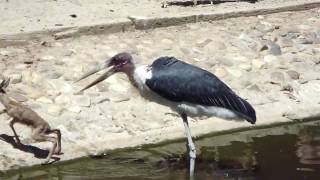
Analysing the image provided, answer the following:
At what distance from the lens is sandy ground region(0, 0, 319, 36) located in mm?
9625

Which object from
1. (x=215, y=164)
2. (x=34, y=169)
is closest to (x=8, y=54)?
(x=34, y=169)

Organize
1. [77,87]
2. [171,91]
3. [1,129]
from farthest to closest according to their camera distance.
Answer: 1. [77,87]
2. [1,129]
3. [171,91]

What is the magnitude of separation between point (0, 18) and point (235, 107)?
12.7 ft

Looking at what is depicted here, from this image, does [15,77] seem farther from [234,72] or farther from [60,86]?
[234,72]

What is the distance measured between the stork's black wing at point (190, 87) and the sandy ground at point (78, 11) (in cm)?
276

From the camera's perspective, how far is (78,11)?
10320 millimetres

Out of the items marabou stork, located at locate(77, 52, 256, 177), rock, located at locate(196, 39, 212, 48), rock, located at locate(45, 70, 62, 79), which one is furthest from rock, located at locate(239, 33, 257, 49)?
marabou stork, located at locate(77, 52, 256, 177)

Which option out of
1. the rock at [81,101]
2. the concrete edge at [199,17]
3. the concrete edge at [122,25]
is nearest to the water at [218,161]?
the rock at [81,101]

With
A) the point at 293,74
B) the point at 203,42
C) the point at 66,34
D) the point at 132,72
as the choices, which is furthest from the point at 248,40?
the point at 132,72

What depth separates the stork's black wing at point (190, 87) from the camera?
6.93m

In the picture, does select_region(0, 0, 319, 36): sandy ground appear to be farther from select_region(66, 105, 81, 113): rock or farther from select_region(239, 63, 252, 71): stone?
select_region(66, 105, 81, 113): rock

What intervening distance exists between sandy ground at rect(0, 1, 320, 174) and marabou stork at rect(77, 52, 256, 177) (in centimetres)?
76

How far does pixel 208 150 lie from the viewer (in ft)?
24.9

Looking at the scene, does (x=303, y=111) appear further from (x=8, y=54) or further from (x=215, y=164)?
(x=8, y=54)
